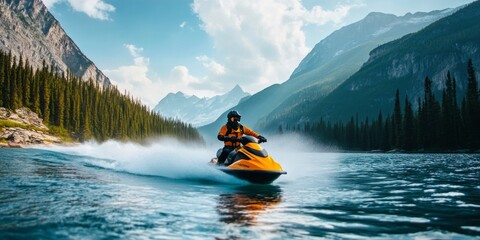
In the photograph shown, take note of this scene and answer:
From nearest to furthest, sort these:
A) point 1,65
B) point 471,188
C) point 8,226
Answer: point 8,226, point 471,188, point 1,65

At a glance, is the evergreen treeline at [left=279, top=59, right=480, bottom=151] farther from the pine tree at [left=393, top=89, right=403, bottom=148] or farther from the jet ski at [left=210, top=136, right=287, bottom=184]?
the jet ski at [left=210, top=136, right=287, bottom=184]

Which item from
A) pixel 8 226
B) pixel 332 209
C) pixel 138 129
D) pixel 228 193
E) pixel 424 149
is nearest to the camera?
pixel 8 226

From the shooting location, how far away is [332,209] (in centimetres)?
1038

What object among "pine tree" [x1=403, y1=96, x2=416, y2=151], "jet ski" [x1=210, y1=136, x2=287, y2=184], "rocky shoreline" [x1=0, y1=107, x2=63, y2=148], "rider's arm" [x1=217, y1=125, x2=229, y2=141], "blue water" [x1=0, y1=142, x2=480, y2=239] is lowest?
"blue water" [x1=0, y1=142, x2=480, y2=239]

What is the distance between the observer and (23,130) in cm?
6556

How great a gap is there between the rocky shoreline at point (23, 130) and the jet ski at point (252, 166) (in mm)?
55741

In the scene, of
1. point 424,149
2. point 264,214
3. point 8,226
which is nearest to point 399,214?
point 264,214

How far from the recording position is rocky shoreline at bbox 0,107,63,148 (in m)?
60.6

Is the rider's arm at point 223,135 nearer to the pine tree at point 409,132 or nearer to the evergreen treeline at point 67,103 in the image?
the evergreen treeline at point 67,103

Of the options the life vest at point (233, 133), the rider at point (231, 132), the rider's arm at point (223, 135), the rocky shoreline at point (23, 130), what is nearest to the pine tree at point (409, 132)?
the rocky shoreline at point (23, 130)

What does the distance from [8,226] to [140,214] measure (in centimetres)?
276

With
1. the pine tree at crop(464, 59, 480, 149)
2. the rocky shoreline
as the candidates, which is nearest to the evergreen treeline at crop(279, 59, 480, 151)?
the pine tree at crop(464, 59, 480, 149)

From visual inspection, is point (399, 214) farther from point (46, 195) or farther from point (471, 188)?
point (46, 195)

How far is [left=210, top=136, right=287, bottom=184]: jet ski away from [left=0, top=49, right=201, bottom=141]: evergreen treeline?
73000 millimetres
